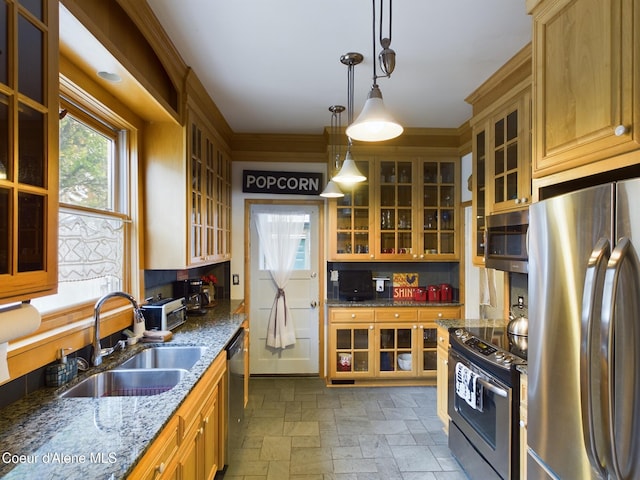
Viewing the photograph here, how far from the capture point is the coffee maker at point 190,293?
9.83ft

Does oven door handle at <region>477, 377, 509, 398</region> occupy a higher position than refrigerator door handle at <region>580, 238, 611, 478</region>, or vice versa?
refrigerator door handle at <region>580, 238, 611, 478</region>

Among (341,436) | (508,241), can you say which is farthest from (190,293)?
(508,241)

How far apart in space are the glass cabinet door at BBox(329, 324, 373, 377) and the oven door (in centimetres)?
138

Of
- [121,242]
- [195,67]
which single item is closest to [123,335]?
[121,242]

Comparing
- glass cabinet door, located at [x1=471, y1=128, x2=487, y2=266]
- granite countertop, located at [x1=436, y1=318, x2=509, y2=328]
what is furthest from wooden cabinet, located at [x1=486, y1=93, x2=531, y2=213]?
granite countertop, located at [x1=436, y1=318, x2=509, y2=328]

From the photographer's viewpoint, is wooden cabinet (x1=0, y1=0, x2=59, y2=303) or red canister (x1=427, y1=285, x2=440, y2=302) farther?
red canister (x1=427, y1=285, x2=440, y2=302)

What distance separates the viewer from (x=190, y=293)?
9.95 feet

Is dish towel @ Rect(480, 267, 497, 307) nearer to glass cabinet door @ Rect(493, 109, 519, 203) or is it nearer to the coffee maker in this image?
glass cabinet door @ Rect(493, 109, 519, 203)

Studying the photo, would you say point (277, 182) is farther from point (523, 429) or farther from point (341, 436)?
point (523, 429)

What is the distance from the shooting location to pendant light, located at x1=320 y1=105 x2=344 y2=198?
3.08 m

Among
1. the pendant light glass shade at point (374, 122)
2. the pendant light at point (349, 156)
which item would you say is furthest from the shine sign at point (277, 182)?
the pendant light glass shade at point (374, 122)

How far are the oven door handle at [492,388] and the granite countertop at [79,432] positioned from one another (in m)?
1.61

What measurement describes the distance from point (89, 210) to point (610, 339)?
2383 millimetres

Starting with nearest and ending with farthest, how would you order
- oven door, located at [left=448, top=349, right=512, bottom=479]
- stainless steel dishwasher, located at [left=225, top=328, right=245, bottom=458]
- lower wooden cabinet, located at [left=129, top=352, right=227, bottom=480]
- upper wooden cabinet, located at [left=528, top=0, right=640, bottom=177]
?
upper wooden cabinet, located at [left=528, top=0, right=640, bottom=177] → lower wooden cabinet, located at [left=129, top=352, right=227, bottom=480] → oven door, located at [left=448, top=349, right=512, bottom=479] → stainless steel dishwasher, located at [left=225, top=328, right=245, bottom=458]
